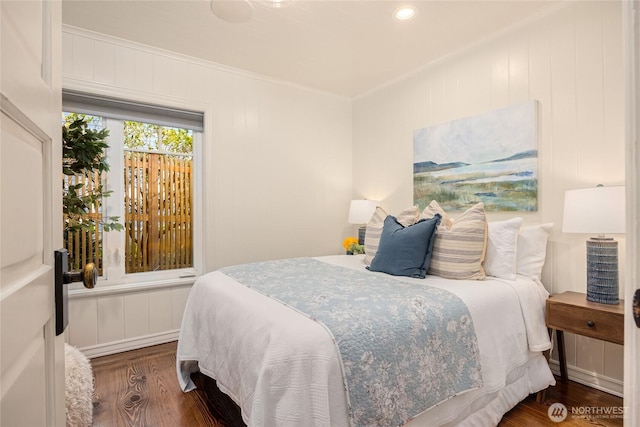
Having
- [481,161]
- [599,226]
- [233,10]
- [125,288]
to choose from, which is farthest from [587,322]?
[125,288]

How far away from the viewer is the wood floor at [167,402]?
73.3 inches

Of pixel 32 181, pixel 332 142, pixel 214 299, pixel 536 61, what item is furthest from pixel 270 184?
pixel 32 181

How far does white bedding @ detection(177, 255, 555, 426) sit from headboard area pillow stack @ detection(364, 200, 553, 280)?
0.36ft

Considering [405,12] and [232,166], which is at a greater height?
[405,12]

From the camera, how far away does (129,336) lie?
2895mm

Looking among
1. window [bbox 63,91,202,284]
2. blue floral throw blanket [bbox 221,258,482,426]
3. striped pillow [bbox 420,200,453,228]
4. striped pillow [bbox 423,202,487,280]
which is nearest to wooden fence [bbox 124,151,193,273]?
window [bbox 63,91,202,284]

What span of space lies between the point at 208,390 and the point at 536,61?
3256 mm

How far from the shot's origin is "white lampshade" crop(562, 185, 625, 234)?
182cm

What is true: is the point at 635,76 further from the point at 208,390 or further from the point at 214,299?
the point at 208,390

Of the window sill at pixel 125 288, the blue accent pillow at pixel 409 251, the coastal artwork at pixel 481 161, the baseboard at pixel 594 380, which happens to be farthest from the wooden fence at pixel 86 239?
the baseboard at pixel 594 380

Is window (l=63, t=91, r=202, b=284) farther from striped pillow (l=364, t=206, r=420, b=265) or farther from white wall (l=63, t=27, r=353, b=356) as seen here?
striped pillow (l=364, t=206, r=420, b=265)

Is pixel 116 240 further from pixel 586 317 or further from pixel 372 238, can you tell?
pixel 586 317

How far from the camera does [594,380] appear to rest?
2.20 meters

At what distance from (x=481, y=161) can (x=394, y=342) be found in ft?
6.49
